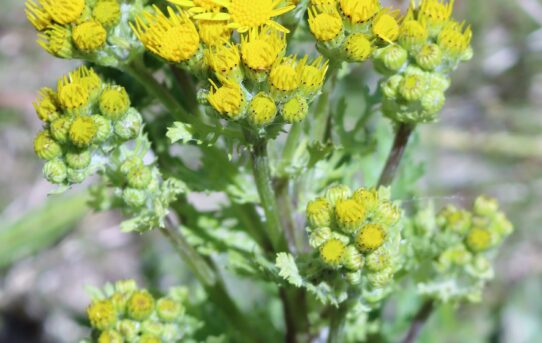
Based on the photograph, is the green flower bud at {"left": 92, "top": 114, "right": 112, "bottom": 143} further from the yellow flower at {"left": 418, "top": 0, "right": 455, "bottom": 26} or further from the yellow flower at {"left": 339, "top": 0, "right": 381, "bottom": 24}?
the yellow flower at {"left": 418, "top": 0, "right": 455, "bottom": 26}

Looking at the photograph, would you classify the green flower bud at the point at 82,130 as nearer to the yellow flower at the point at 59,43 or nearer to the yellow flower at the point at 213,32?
the yellow flower at the point at 59,43

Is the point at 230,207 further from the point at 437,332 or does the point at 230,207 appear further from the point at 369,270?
the point at 437,332

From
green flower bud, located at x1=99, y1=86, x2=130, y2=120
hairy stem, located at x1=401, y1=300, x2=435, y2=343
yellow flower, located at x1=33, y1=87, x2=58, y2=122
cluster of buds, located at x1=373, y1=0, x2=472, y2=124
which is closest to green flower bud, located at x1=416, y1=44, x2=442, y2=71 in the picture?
cluster of buds, located at x1=373, y1=0, x2=472, y2=124

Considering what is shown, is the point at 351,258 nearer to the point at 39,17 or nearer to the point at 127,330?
the point at 127,330

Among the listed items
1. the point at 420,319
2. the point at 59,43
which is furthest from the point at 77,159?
the point at 420,319

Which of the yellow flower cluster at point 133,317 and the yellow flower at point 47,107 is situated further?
the yellow flower cluster at point 133,317

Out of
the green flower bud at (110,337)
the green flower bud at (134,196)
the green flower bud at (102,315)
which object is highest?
the green flower bud at (134,196)

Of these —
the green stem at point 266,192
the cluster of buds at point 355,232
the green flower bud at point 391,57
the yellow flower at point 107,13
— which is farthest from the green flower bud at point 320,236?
the yellow flower at point 107,13
